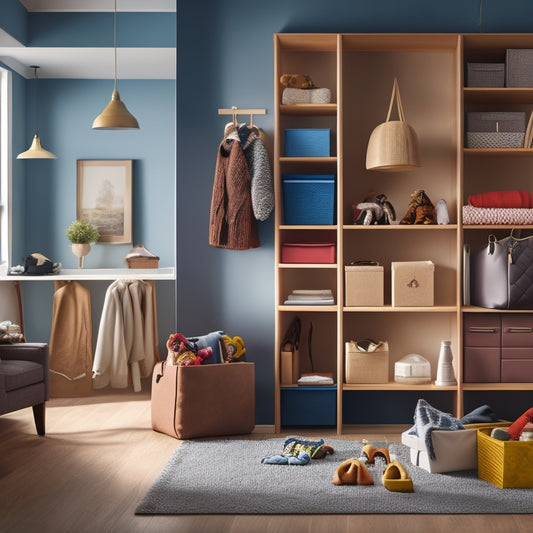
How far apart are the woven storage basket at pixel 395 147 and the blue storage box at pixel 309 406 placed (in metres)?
1.36

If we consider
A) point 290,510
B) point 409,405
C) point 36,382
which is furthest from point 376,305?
point 36,382

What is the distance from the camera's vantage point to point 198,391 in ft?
13.9

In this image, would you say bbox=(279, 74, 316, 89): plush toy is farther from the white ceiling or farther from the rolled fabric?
the white ceiling

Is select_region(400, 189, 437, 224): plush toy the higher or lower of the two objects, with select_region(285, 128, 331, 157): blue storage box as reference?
lower

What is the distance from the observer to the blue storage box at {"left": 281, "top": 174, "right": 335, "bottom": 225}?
4438mm

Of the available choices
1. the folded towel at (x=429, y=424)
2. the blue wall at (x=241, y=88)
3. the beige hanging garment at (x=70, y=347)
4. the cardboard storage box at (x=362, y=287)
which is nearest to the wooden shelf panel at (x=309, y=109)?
the blue wall at (x=241, y=88)

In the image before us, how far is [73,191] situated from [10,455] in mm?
3516

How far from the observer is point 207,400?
4.24m

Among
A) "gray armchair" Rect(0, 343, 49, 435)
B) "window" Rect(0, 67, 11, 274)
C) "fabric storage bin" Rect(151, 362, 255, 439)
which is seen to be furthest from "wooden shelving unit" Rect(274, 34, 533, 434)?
A: "window" Rect(0, 67, 11, 274)

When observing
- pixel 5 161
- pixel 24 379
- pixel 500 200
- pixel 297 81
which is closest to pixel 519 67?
pixel 500 200

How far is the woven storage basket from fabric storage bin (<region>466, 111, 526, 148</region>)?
15.9 inches

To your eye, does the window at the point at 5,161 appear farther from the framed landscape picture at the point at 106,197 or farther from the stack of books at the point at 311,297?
the stack of books at the point at 311,297

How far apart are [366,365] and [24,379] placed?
1.97m

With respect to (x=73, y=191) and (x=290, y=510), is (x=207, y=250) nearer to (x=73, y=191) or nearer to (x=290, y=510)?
(x=290, y=510)
